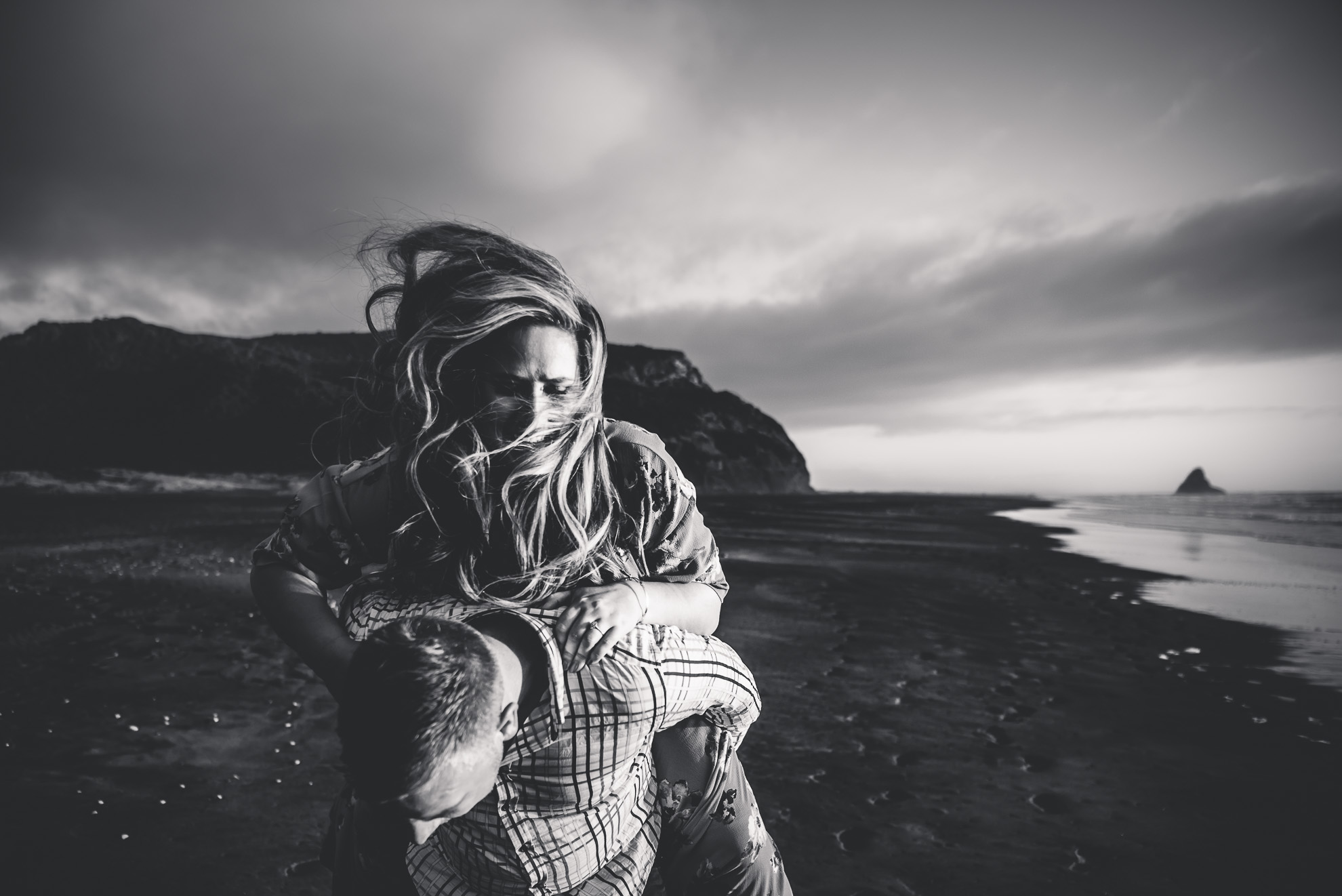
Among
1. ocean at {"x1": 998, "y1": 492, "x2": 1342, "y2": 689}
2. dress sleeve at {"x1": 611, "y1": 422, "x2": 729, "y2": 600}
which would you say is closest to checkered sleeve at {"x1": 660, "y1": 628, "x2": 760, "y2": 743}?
dress sleeve at {"x1": 611, "y1": 422, "x2": 729, "y2": 600}

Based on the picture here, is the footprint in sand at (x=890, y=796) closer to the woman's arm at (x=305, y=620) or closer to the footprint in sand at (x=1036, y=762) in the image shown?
the footprint in sand at (x=1036, y=762)

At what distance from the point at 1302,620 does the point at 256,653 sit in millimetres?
10615

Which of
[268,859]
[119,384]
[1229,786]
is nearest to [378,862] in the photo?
[268,859]

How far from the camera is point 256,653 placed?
17.1 feet

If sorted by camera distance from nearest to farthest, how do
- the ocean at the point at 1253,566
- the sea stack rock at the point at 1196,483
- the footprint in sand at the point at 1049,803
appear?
the footprint in sand at the point at 1049,803 → the ocean at the point at 1253,566 → the sea stack rock at the point at 1196,483

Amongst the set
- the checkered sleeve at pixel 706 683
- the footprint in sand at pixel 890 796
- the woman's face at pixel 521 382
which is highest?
the woman's face at pixel 521 382

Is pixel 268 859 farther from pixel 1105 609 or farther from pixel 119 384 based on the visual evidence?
pixel 119 384

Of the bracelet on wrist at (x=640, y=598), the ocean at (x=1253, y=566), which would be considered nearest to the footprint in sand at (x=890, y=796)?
the bracelet on wrist at (x=640, y=598)

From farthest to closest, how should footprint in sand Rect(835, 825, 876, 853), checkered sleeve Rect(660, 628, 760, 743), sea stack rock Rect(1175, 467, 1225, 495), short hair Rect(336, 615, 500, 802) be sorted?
sea stack rock Rect(1175, 467, 1225, 495), footprint in sand Rect(835, 825, 876, 853), checkered sleeve Rect(660, 628, 760, 743), short hair Rect(336, 615, 500, 802)

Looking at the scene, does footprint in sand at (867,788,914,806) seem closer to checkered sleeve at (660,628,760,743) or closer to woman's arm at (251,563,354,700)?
checkered sleeve at (660,628,760,743)

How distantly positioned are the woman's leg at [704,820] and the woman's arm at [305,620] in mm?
763

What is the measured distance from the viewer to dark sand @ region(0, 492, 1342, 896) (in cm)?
267

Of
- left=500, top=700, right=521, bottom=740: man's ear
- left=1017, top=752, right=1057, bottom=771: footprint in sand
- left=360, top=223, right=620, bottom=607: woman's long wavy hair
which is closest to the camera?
left=500, top=700, right=521, bottom=740: man's ear

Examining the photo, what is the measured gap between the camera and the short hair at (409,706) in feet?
3.34
